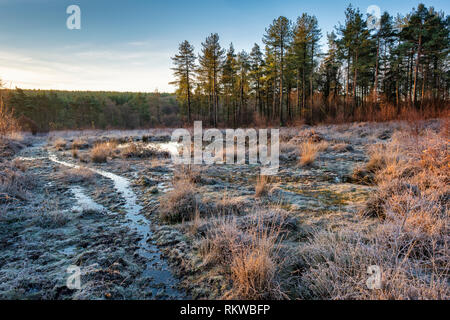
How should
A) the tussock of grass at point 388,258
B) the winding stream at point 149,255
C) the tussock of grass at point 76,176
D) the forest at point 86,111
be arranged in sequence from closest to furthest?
the tussock of grass at point 388,258
the winding stream at point 149,255
the tussock of grass at point 76,176
the forest at point 86,111

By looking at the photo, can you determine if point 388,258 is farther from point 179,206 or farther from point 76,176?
point 76,176

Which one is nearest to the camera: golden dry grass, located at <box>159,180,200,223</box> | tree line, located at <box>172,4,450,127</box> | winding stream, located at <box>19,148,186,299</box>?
winding stream, located at <box>19,148,186,299</box>

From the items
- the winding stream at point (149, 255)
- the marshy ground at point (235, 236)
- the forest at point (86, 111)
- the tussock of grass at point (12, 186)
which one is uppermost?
the forest at point (86, 111)

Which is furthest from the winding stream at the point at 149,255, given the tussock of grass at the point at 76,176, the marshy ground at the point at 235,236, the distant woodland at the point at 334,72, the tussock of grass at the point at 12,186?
the distant woodland at the point at 334,72

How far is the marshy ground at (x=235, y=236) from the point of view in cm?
196

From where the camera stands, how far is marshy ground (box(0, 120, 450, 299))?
6.41 feet

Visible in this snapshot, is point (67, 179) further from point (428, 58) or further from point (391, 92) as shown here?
point (391, 92)

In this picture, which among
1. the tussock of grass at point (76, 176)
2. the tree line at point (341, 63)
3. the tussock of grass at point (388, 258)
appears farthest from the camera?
the tree line at point (341, 63)

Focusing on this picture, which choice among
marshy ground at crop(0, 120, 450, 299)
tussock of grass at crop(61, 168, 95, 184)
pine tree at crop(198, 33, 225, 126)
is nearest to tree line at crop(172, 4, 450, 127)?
pine tree at crop(198, 33, 225, 126)

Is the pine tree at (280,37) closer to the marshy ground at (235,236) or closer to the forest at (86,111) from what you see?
the marshy ground at (235,236)

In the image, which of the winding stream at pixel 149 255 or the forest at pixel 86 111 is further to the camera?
the forest at pixel 86 111

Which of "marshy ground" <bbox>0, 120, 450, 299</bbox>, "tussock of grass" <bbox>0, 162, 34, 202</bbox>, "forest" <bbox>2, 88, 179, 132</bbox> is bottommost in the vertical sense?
"marshy ground" <bbox>0, 120, 450, 299</bbox>

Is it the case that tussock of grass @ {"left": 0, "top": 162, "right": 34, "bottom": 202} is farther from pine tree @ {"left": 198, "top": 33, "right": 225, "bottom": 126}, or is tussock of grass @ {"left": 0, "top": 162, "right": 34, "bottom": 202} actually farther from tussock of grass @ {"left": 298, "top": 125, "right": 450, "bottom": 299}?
pine tree @ {"left": 198, "top": 33, "right": 225, "bottom": 126}
